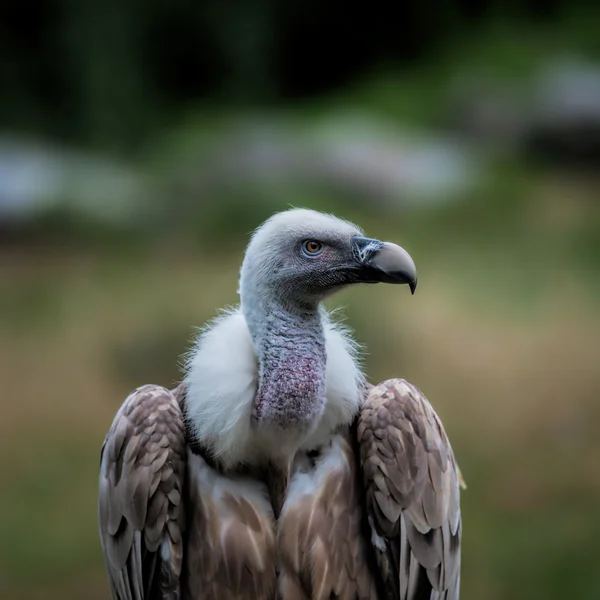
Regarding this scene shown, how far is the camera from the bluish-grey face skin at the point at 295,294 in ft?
5.49

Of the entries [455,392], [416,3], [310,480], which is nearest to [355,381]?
[310,480]

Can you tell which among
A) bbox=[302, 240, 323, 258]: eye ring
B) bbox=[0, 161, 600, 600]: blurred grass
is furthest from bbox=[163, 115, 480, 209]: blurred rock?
bbox=[302, 240, 323, 258]: eye ring

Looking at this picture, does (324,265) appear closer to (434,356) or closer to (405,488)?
(405,488)

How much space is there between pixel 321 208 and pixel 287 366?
10.9 feet

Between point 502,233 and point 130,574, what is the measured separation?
11.2ft

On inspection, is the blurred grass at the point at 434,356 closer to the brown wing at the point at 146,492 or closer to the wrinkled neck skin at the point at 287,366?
the brown wing at the point at 146,492

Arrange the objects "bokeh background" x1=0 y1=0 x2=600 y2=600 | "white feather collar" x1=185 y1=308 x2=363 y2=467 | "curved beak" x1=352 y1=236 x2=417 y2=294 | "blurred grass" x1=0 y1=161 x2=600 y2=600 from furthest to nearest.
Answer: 1. "bokeh background" x1=0 y1=0 x2=600 y2=600
2. "blurred grass" x1=0 y1=161 x2=600 y2=600
3. "white feather collar" x1=185 y1=308 x2=363 y2=467
4. "curved beak" x1=352 y1=236 x2=417 y2=294

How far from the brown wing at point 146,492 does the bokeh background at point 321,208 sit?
4.49ft

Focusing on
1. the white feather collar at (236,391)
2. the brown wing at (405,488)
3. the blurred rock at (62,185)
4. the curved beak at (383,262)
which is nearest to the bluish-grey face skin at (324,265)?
the curved beak at (383,262)

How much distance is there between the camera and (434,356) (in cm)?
409

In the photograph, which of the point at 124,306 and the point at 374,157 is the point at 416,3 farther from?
the point at 124,306

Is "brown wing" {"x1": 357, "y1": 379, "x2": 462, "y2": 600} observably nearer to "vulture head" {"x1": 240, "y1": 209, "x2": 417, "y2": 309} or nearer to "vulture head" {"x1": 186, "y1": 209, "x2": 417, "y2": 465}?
"vulture head" {"x1": 186, "y1": 209, "x2": 417, "y2": 465}

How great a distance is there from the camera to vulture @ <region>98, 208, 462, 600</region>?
1.75m

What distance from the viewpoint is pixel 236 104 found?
5.77 metres
